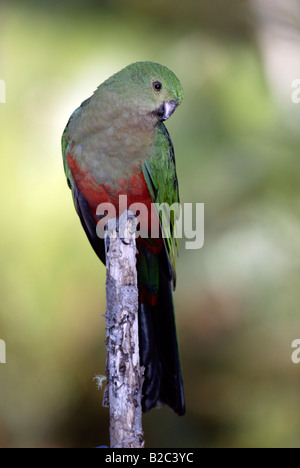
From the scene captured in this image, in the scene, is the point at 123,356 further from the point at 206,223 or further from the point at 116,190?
the point at 206,223

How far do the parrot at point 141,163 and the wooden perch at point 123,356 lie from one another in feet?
1.76

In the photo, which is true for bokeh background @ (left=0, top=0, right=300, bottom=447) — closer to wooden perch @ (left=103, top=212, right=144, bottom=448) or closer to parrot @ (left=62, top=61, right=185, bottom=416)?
parrot @ (left=62, top=61, right=185, bottom=416)

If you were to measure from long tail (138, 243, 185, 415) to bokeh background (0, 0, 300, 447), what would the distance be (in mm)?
1230

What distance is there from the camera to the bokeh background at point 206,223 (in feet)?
12.1

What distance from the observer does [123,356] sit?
1876 millimetres

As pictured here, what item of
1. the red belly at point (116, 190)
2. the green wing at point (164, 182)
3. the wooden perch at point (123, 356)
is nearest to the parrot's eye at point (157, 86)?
the green wing at point (164, 182)

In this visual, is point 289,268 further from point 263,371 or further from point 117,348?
point 117,348

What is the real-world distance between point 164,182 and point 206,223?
130 cm

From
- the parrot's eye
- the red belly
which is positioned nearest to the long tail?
the red belly

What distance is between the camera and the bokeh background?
368cm

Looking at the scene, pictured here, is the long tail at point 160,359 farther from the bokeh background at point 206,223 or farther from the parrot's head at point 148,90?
the bokeh background at point 206,223

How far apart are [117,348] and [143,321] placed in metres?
0.68

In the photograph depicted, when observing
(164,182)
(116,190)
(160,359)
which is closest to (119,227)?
(116,190)

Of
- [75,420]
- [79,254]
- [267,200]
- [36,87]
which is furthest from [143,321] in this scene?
[36,87]
